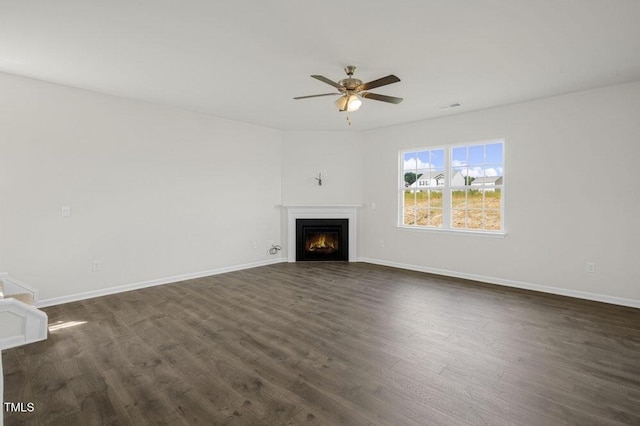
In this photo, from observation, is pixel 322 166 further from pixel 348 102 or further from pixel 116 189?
pixel 116 189

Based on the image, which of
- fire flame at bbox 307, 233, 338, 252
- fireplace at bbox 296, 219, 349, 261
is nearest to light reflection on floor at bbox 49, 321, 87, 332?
fireplace at bbox 296, 219, 349, 261

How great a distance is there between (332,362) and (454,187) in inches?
155

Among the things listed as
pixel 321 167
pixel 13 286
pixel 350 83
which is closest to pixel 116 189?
pixel 13 286

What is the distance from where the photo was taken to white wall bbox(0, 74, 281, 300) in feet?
11.7

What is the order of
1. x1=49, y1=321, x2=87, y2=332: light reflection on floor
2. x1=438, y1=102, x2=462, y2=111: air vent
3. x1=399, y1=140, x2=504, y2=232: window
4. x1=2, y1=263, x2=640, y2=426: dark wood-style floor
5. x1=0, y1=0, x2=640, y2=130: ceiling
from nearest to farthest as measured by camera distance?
x1=2, y1=263, x2=640, y2=426: dark wood-style floor < x1=0, y1=0, x2=640, y2=130: ceiling < x1=49, y1=321, x2=87, y2=332: light reflection on floor < x1=438, y1=102, x2=462, y2=111: air vent < x1=399, y1=140, x2=504, y2=232: window

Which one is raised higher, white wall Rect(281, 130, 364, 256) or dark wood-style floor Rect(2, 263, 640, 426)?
white wall Rect(281, 130, 364, 256)

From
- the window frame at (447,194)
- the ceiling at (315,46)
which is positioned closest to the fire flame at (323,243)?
the window frame at (447,194)

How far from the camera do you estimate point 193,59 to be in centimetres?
311

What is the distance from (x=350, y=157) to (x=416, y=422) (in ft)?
16.8

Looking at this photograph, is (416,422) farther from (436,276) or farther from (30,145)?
(30,145)

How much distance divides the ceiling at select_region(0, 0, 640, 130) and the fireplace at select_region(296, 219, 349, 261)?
2.80 m

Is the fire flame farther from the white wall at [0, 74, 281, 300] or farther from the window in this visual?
the window

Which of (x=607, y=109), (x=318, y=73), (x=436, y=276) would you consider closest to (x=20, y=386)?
(x=318, y=73)

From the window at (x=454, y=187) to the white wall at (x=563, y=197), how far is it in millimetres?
192
